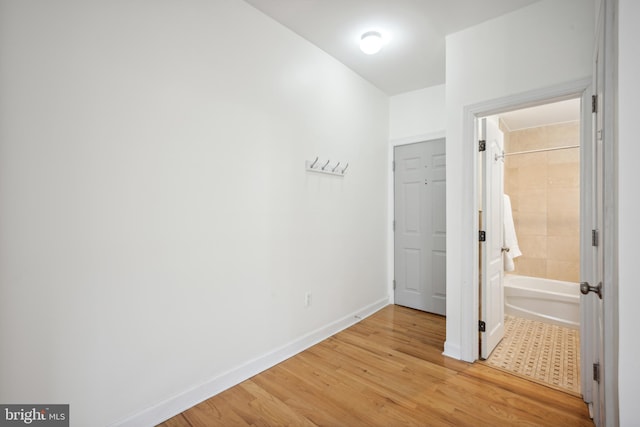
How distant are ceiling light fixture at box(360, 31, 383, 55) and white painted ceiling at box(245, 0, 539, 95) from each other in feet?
0.16

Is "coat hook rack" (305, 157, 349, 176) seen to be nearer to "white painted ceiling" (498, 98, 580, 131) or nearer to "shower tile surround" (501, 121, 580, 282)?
"white painted ceiling" (498, 98, 580, 131)

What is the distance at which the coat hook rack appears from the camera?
271 centimetres

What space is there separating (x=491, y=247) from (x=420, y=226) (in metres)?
1.12

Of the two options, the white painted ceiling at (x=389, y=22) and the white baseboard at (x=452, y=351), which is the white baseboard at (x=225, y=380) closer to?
the white baseboard at (x=452, y=351)

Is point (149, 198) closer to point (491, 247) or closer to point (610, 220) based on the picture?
point (610, 220)

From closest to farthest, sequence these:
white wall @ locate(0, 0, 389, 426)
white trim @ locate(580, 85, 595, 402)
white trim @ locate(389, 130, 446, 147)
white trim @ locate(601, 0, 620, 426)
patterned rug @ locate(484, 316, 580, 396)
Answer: white trim @ locate(601, 0, 620, 426)
white wall @ locate(0, 0, 389, 426)
white trim @ locate(580, 85, 595, 402)
patterned rug @ locate(484, 316, 580, 396)
white trim @ locate(389, 130, 446, 147)

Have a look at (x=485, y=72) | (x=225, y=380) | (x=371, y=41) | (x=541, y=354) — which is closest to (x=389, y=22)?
(x=371, y=41)

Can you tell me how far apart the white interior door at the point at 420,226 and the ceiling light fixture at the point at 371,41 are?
1.46 m

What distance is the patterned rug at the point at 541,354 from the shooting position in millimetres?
2174

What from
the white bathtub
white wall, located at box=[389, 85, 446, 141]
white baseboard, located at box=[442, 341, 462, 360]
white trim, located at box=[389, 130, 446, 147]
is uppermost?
white wall, located at box=[389, 85, 446, 141]

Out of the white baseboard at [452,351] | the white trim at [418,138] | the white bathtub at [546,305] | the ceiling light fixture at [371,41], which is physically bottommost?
the white baseboard at [452,351]

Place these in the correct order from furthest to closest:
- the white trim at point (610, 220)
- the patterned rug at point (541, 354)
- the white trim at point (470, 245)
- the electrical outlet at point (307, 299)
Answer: the electrical outlet at point (307, 299)
the white trim at point (470, 245)
the patterned rug at point (541, 354)
the white trim at point (610, 220)
